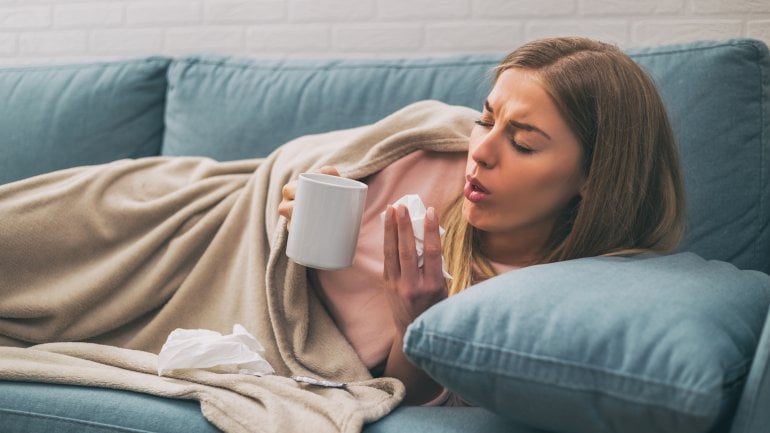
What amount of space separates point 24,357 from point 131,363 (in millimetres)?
160

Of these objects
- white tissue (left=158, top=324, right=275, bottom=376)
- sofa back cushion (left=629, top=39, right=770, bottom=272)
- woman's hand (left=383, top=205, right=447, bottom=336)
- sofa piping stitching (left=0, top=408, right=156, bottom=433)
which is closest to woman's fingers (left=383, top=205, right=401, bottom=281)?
woman's hand (left=383, top=205, right=447, bottom=336)

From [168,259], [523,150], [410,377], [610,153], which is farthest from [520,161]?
[168,259]

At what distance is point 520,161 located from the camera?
1172 millimetres

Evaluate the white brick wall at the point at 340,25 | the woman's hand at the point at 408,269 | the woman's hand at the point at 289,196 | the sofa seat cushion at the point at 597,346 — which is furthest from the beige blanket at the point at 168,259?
the white brick wall at the point at 340,25

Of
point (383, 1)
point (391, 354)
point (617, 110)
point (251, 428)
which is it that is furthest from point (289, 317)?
point (383, 1)

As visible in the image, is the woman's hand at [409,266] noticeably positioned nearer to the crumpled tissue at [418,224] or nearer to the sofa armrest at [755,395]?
the crumpled tissue at [418,224]

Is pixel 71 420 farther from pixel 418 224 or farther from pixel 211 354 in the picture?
pixel 418 224

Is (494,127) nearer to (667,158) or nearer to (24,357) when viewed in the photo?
(667,158)

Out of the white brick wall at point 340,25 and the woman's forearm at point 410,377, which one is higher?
the white brick wall at point 340,25

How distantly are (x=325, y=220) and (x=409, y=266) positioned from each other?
123 millimetres

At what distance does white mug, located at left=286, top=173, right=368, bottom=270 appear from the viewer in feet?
3.68

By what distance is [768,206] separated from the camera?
141cm

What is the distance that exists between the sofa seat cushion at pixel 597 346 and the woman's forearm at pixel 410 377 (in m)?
0.28

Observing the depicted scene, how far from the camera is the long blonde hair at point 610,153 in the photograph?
1188 millimetres
